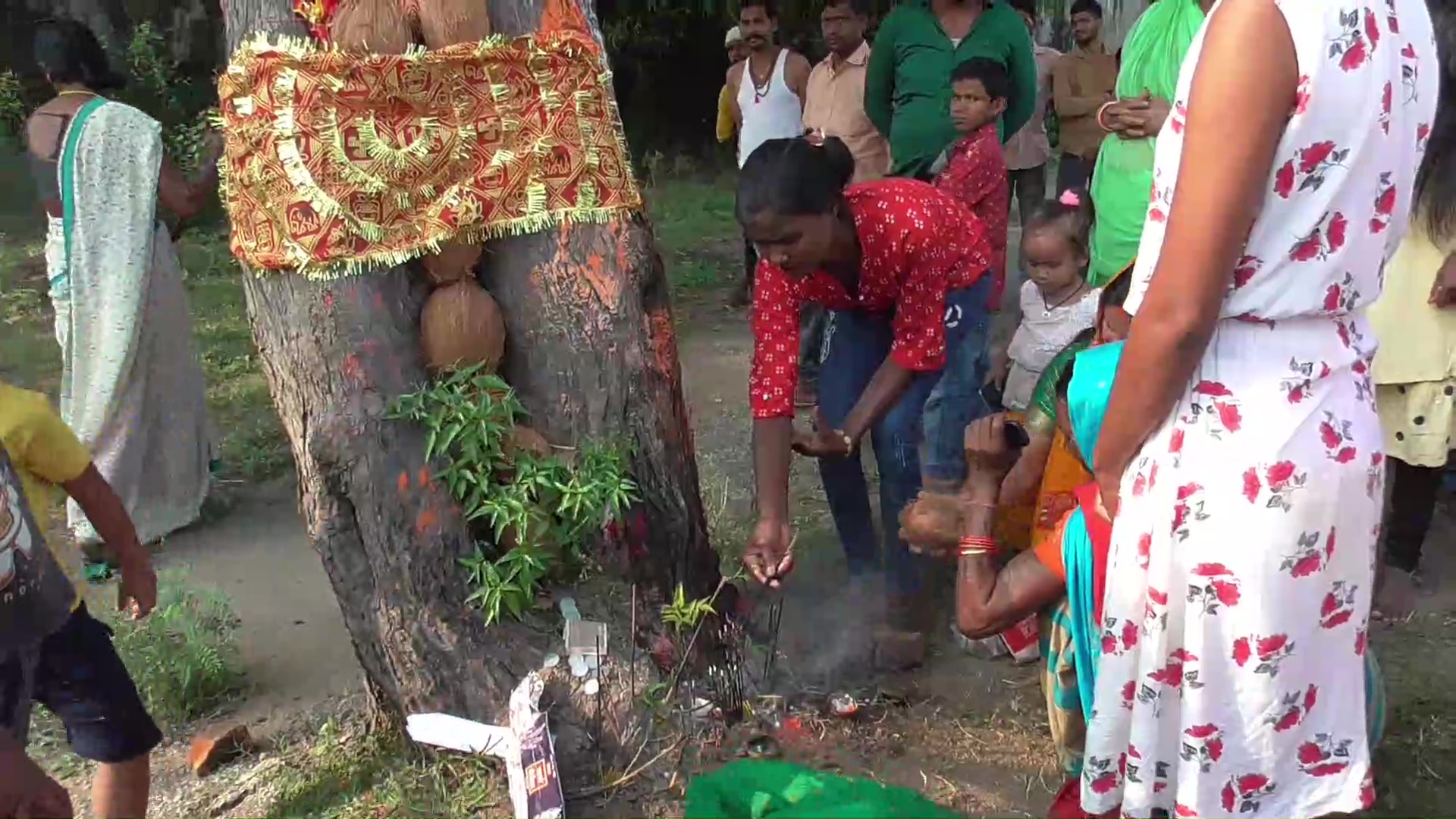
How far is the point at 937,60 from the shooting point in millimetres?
4496

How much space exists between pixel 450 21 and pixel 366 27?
0.54 feet

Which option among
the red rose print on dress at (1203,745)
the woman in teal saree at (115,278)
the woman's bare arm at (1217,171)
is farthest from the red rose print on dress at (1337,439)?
the woman in teal saree at (115,278)

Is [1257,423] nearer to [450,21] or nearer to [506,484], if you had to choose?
[506,484]

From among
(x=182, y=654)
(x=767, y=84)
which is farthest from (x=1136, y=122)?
(x=767, y=84)

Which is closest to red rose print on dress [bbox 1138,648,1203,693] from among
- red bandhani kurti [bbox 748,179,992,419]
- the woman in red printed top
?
the woman in red printed top

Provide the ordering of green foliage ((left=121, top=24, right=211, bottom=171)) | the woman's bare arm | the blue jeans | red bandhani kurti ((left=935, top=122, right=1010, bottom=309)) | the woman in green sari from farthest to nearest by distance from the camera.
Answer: green foliage ((left=121, top=24, right=211, bottom=171)), red bandhani kurti ((left=935, top=122, right=1010, bottom=309)), the blue jeans, the woman in green sari, the woman's bare arm

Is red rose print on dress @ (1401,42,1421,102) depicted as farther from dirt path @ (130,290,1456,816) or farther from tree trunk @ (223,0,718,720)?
dirt path @ (130,290,1456,816)

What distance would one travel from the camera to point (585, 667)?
2588 mm

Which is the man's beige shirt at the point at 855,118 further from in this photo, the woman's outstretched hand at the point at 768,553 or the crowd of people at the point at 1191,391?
the woman's outstretched hand at the point at 768,553

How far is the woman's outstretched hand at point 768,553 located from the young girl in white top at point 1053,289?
1.52 meters

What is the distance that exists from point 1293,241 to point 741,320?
5673 mm

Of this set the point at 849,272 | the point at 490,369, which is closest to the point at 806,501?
the point at 849,272

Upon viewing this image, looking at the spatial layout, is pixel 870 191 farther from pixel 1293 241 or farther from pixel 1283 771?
pixel 1283 771

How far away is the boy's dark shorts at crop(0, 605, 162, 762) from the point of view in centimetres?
224
